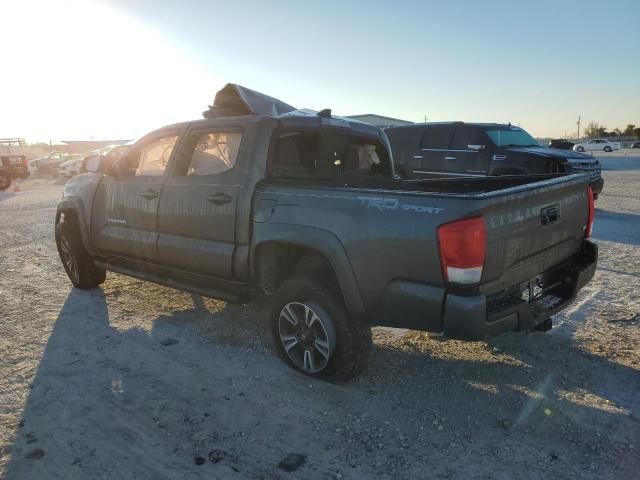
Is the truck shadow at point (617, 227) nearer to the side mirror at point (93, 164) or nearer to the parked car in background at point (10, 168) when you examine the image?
the side mirror at point (93, 164)

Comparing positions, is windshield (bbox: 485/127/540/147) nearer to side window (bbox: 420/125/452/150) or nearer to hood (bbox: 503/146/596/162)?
hood (bbox: 503/146/596/162)

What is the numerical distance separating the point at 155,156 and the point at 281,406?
Answer: 2940 millimetres

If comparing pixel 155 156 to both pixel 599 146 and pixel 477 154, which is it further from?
pixel 599 146

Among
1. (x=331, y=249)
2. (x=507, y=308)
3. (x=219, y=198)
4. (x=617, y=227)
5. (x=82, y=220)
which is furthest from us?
(x=617, y=227)

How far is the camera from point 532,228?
2.91 m

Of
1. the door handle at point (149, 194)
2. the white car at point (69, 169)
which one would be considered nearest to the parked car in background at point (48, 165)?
the white car at point (69, 169)

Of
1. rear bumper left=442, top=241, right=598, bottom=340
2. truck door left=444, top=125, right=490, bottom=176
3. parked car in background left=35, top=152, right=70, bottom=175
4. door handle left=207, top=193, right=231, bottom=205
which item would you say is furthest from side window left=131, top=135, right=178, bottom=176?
parked car in background left=35, top=152, right=70, bottom=175

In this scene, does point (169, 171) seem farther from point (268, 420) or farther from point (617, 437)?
point (617, 437)

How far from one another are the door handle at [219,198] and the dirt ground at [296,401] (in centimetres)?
128

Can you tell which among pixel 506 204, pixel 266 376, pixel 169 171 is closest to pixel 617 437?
pixel 506 204

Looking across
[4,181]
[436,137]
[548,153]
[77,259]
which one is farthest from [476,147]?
[4,181]

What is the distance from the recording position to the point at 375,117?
4841cm

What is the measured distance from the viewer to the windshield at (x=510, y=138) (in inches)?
396

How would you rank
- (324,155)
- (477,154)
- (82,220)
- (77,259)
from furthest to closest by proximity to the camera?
(477,154)
(77,259)
(82,220)
(324,155)
